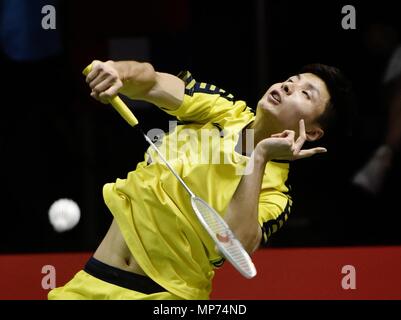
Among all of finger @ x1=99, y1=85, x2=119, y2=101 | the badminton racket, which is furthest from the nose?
finger @ x1=99, y1=85, x2=119, y2=101

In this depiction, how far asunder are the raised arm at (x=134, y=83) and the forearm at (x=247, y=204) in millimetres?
295

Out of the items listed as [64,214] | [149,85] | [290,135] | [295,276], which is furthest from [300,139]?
[64,214]

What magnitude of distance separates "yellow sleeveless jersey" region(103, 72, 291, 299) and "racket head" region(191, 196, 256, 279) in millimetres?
85

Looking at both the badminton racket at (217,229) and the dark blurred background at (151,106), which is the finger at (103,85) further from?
the dark blurred background at (151,106)

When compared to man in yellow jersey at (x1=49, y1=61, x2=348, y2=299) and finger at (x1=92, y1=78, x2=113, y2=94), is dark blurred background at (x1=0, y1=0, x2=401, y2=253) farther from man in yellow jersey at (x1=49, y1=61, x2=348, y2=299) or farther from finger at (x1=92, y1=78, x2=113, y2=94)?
finger at (x1=92, y1=78, x2=113, y2=94)

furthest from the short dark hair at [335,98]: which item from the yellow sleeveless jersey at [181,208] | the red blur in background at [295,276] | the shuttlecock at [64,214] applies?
the shuttlecock at [64,214]

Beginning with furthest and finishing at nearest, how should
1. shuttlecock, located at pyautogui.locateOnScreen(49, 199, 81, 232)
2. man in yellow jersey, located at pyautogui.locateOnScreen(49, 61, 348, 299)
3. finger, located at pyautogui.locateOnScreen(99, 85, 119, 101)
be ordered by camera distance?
1. shuttlecock, located at pyautogui.locateOnScreen(49, 199, 81, 232)
2. man in yellow jersey, located at pyautogui.locateOnScreen(49, 61, 348, 299)
3. finger, located at pyautogui.locateOnScreen(99, 85, 119, 101)

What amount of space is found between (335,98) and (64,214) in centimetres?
101

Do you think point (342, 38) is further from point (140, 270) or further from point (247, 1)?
point (140, 270)

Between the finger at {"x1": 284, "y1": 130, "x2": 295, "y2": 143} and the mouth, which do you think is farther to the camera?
the mouth

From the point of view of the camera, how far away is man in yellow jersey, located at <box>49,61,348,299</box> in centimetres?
241

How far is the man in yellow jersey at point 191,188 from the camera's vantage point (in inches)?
94.7

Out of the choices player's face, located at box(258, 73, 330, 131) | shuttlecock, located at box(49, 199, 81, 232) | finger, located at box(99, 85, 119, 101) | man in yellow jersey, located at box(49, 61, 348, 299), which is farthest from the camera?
shuttlecock, located at box(49, 199, 81, 232)

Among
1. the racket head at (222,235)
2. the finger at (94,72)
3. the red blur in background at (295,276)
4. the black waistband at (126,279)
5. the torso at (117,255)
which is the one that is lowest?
the red blur in background at (295,276)
